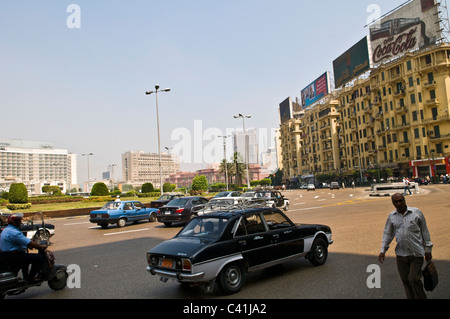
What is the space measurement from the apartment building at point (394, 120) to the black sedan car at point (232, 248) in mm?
59063

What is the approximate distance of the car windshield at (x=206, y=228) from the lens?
6.45 meters

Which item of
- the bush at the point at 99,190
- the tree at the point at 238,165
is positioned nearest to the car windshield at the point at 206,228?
the bush at the point at 99,190

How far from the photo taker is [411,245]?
15.4 ft

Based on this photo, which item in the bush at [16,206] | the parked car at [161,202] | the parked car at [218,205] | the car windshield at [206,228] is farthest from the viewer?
the bush at [16,206]

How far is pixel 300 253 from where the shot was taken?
735 centimetres

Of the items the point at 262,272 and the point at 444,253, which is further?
the point at 444,253

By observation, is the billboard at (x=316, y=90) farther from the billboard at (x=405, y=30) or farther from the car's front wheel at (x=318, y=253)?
the car's front wheel at (x=318, y=253)

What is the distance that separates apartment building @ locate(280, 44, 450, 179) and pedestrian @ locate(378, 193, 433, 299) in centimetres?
6054

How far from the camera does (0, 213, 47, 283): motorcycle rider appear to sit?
6.05 metres

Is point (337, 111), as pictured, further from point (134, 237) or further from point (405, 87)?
point (134, 237)

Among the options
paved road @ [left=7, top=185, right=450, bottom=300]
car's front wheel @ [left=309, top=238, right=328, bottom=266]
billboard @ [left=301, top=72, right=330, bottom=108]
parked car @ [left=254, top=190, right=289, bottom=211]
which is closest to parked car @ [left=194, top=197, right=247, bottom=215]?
paved road @ [left=7, top=185, right=450, bottom=300]

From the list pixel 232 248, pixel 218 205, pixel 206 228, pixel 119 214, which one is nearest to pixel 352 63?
pixel 218 205
